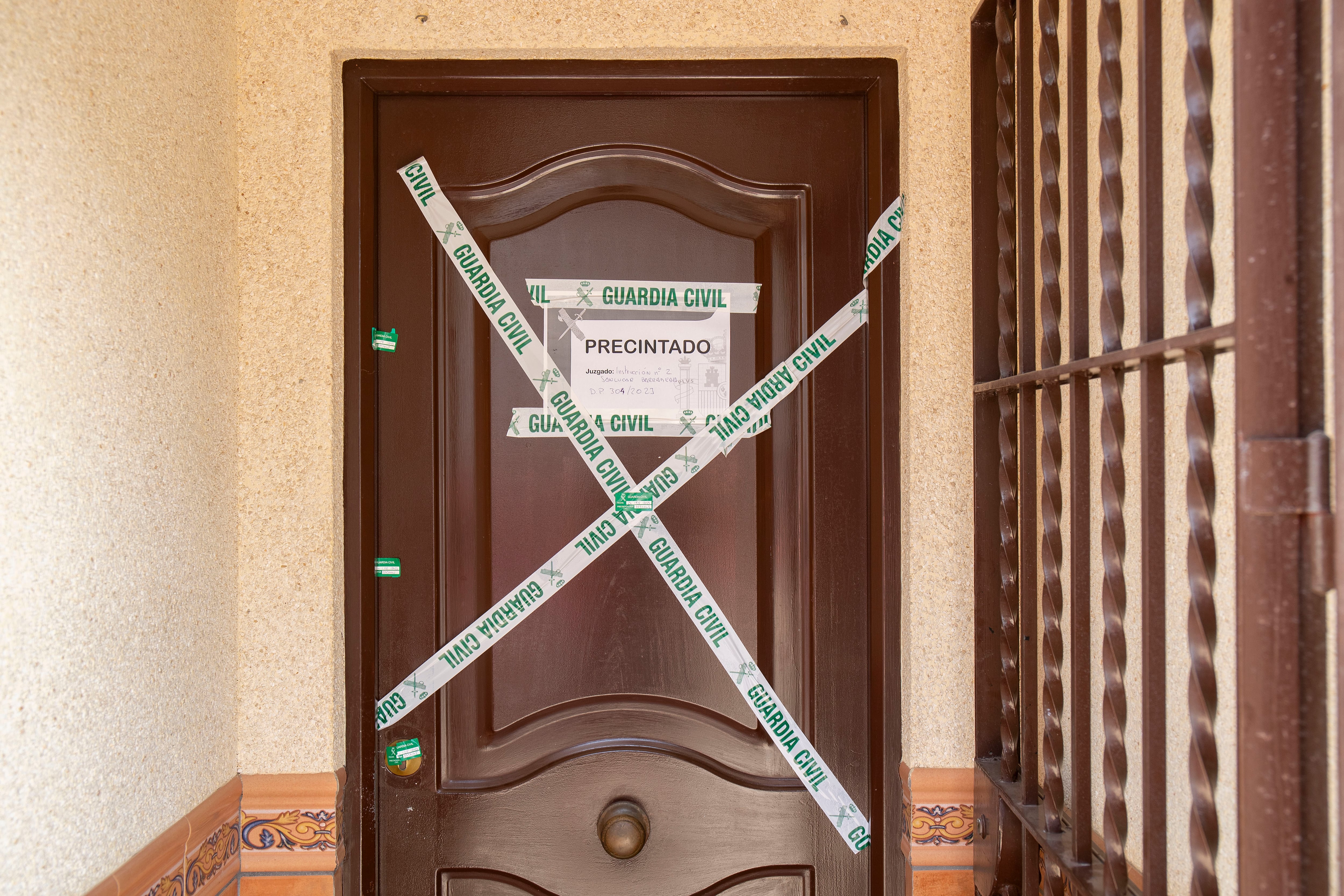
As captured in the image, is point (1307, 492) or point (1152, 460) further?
point (1152, 460)

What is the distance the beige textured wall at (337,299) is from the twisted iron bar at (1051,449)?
217 mm

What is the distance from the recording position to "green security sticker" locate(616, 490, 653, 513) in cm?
120

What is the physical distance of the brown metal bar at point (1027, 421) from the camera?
101 cm

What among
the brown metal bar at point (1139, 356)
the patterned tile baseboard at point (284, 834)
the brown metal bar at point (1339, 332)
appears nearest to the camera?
the brown metal bar at point (1339, 332)

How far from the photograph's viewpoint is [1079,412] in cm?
86

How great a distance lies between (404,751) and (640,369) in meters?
0.79

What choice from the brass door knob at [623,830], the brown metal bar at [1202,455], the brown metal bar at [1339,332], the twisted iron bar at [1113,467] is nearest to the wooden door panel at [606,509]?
the brass door knob at [623,830]

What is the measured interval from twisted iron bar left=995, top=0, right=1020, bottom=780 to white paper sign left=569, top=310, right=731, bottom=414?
0.46 m

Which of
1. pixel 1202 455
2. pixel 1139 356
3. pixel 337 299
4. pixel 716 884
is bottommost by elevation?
pixel 716 884

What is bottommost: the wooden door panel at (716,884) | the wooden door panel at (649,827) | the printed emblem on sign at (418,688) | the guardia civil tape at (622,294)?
the wooden door panel at (716,884)

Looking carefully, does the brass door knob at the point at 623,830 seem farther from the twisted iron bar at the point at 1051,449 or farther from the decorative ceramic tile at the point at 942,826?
the twisted iron bar at the point at 1051,449

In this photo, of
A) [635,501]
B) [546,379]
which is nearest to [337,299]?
[546,379]

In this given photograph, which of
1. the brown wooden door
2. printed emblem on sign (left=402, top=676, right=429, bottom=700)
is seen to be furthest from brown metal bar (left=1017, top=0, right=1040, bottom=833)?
Answer: printed emblem on sign (left=402, top=676, right=429, bottom=700)

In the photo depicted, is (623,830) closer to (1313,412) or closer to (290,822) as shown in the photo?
(290,822)
